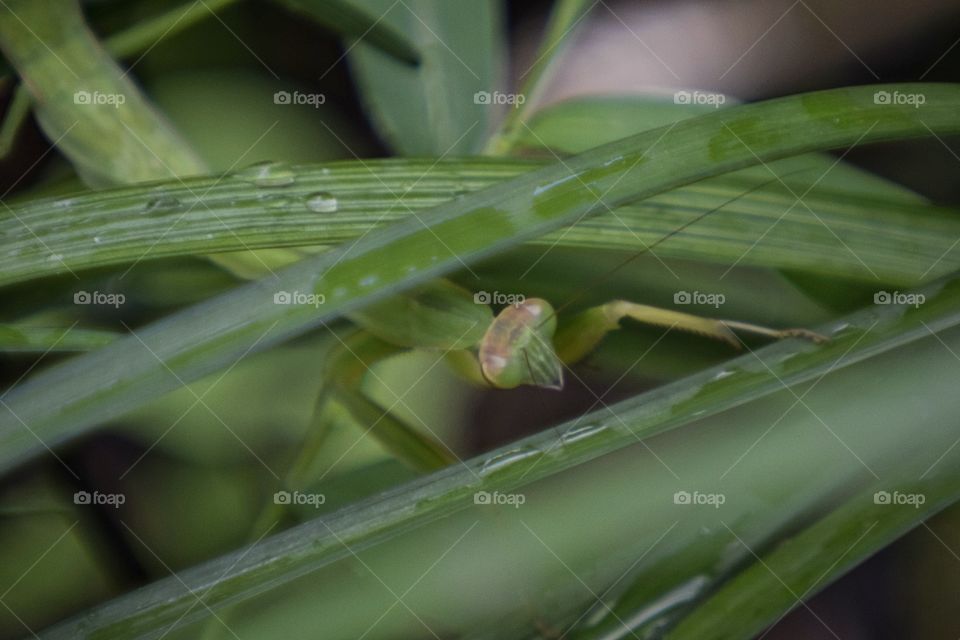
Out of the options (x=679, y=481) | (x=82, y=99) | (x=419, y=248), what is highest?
(x=82, y=99)

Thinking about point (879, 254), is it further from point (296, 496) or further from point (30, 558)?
point (30, 558)

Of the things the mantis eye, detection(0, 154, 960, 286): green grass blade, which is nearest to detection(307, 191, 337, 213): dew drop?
detection(0, 154, 960, 286): green grass blade

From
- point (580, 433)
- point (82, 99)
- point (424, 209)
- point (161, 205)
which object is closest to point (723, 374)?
point (580, 433)

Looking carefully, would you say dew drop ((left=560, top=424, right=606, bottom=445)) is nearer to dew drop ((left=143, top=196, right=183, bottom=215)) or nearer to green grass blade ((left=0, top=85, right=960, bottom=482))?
green grass blade ((left=0, top=85, right=960, bottom=482))

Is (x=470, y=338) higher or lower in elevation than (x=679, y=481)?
higher

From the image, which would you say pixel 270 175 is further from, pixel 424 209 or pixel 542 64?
pixel 542 64

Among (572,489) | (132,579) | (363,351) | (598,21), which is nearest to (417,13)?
(598,21)

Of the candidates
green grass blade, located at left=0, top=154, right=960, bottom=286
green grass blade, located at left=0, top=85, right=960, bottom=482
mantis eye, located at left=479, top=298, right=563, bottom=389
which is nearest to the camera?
green grass blade, located at left=0, top=85, right=960, bottom=482
